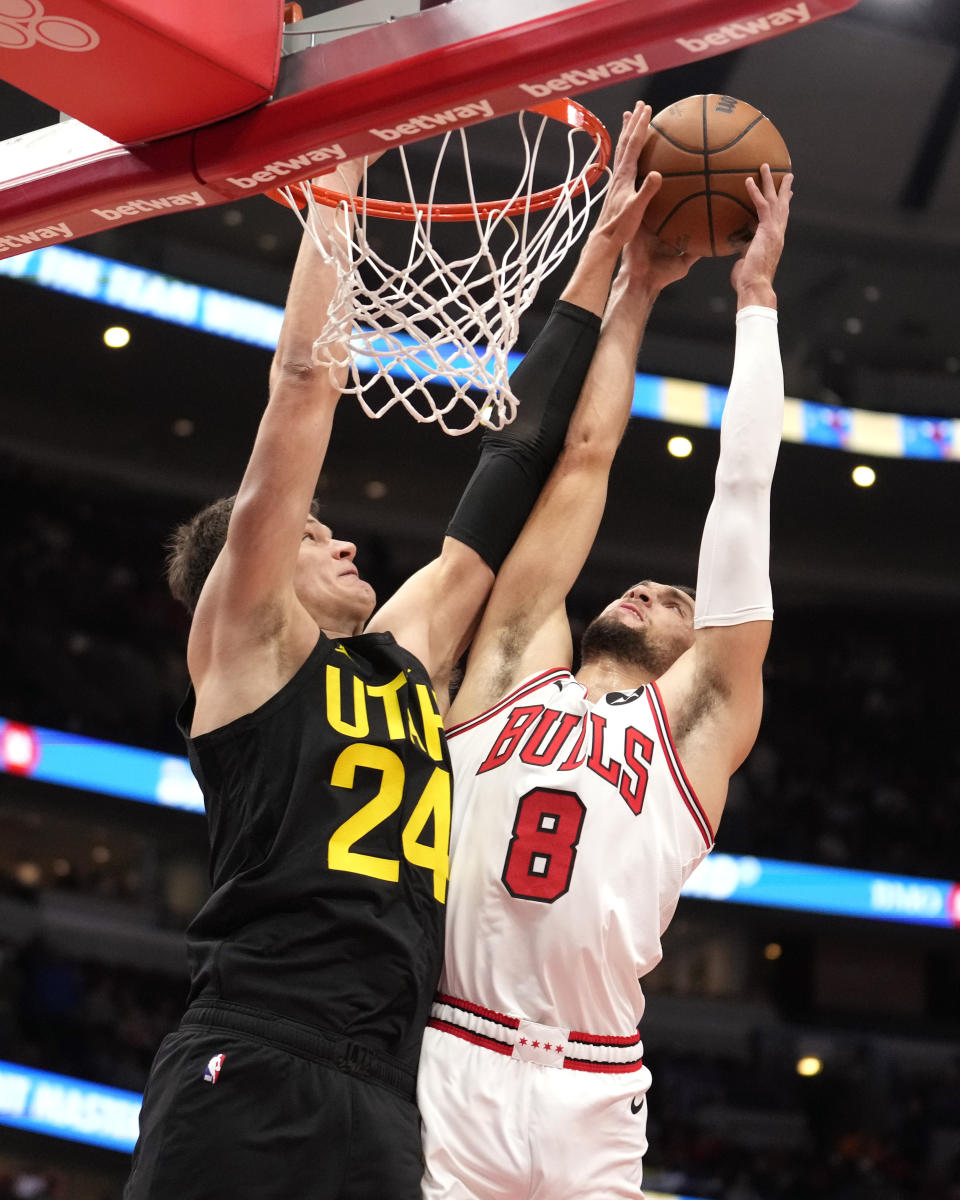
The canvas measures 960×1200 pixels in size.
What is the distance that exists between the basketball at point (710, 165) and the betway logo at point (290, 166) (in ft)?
3.47

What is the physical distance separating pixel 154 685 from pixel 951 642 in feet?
23.7

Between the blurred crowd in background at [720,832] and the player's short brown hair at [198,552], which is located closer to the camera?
the player's short brown hair at [198,552]

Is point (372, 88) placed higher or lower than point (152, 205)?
higher

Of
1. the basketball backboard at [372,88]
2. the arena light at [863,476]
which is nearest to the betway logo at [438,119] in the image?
the basketball backboard at [372,88]

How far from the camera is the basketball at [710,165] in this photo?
130 inches

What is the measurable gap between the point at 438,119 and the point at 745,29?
0.56 m

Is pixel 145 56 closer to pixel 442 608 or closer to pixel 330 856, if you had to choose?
pixel 442 608

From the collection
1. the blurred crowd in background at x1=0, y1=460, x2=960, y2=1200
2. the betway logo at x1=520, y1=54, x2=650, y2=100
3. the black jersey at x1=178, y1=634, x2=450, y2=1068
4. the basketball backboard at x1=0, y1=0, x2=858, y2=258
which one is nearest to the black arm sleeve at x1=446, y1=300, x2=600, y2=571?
the black jersey at x1=178, y1=634, x2=450, y2=1068

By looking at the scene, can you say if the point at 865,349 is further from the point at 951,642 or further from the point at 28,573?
the point at 28,573

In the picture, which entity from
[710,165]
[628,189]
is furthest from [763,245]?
[628,189]

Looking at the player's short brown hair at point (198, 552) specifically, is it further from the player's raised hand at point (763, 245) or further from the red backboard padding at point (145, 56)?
the player's raised hand at point (763, 245)

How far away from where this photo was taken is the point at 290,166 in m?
2.62

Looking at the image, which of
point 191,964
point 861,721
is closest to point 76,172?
point 191,964

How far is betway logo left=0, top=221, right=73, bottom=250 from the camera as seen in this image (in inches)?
114
